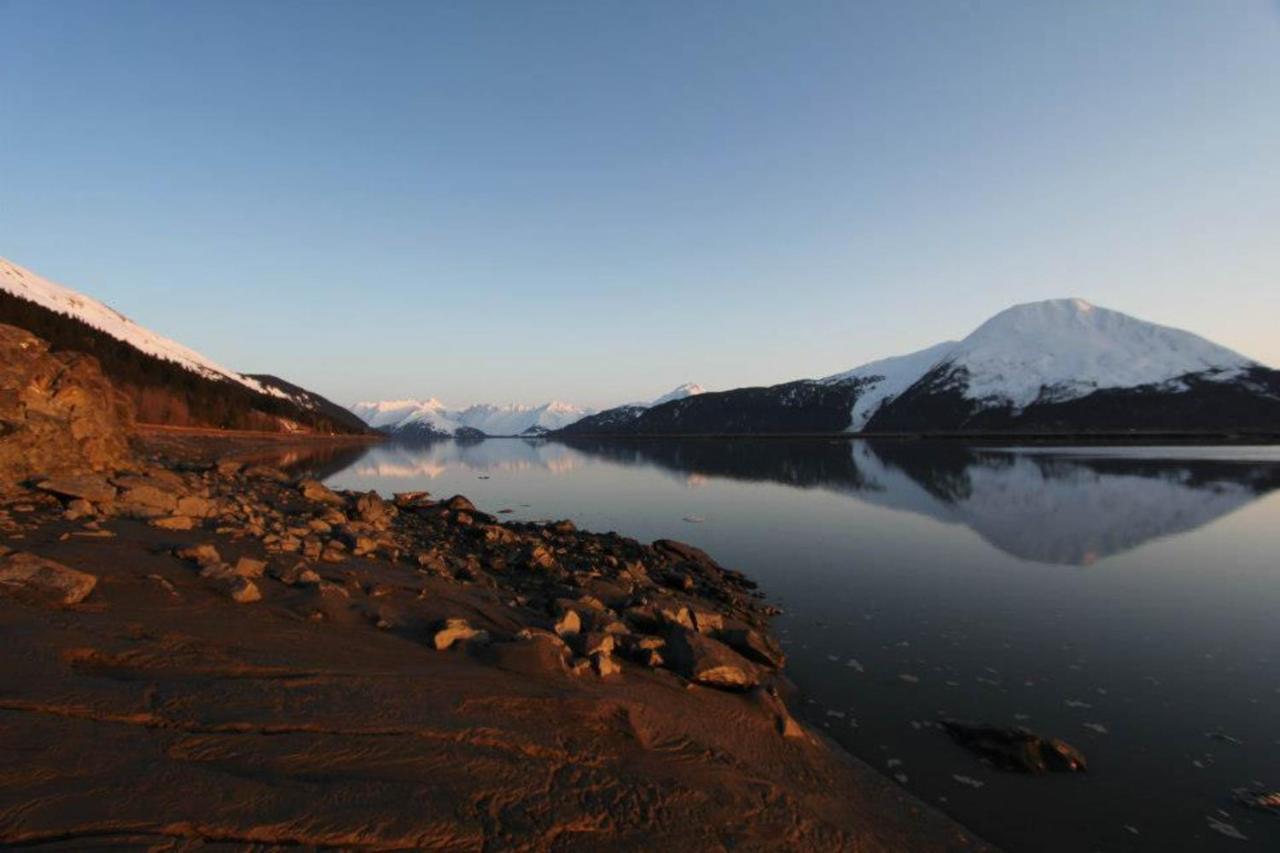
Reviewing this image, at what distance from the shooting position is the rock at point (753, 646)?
14.3m

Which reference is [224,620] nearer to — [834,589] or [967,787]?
[967,787]

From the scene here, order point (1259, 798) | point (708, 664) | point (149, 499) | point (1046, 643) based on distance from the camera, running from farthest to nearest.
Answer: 1. point (1046, 643)
2. point (149, 499)
3. point (708, 664)
4. point (1259, 798)

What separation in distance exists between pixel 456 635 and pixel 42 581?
6284 millimetres

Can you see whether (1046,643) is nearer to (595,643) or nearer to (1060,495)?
(595,643)

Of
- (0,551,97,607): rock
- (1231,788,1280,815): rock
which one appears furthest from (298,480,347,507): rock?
(1231,788,1280,815): rock

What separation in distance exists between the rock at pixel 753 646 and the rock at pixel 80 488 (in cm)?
1602

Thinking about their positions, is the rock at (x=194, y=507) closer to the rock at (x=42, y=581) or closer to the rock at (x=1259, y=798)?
the rock at (x=42, y=581)

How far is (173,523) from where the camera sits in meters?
14.7

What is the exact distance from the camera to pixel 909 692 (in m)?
13.4

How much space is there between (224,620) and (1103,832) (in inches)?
549

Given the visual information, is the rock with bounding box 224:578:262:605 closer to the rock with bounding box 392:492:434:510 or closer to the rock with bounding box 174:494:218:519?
the rock with bounding box 174:494:218:519

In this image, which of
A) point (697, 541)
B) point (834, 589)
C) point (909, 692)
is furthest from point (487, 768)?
point (697, 541)

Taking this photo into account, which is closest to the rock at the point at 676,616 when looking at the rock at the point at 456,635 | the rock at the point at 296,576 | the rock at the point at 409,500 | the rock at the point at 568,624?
the rock at the point at 568,624

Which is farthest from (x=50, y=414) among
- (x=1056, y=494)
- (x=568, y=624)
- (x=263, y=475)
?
(x=1056, y=494)
